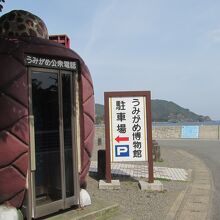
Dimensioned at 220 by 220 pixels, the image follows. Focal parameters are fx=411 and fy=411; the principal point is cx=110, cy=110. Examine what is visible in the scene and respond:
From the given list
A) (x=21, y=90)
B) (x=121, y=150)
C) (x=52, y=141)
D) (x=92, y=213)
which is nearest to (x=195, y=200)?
(x=121, y=150)

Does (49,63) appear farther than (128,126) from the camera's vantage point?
No

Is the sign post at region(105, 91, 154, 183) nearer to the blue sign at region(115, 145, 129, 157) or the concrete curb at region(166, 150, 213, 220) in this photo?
the blue sign at region(115, 145, 129, 157)

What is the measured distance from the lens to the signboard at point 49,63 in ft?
18.9

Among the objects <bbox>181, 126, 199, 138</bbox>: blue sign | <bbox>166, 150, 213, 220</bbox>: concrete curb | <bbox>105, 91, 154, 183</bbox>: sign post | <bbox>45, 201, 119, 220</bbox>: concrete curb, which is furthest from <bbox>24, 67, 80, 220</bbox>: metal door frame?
<bbox>181, 126, 199, 138</bbox>: blue sign

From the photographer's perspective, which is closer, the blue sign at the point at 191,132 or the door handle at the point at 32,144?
the door handle at the point at 32,144

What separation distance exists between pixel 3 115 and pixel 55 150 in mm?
1183

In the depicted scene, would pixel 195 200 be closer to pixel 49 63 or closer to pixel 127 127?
pixel 127 127

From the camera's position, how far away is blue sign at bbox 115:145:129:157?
1053 centimetres

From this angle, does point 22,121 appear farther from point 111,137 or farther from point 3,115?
point 111,137

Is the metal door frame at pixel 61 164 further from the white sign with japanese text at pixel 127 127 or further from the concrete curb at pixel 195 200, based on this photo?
the white sign with japanese text at pixel 127 127

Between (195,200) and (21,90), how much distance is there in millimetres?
5209

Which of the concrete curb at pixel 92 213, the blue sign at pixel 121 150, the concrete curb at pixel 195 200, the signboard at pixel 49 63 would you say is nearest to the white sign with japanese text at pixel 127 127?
the blue sign at pixel 121 150

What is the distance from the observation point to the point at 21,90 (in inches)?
220

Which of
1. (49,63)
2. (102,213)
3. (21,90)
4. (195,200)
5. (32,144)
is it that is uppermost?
(49,63)
